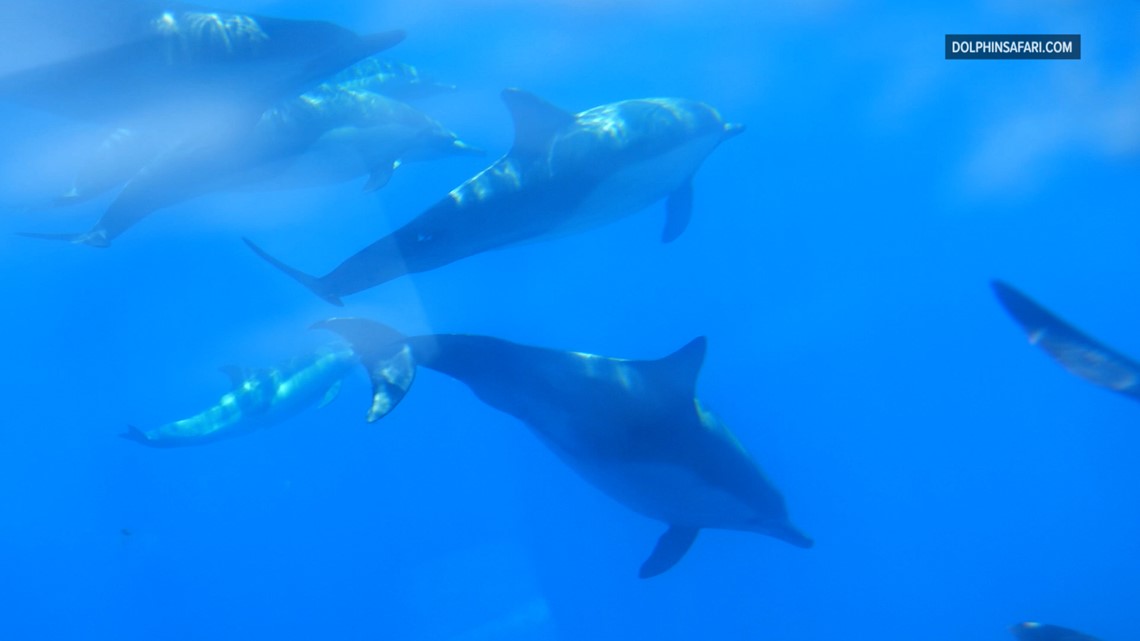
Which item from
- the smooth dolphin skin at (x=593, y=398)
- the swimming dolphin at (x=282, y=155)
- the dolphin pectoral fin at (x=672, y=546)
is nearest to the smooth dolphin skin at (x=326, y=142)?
the swimming dolphin at (x=282, y=155)

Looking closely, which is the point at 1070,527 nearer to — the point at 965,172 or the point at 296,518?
the point at 965,172

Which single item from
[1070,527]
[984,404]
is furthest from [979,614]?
[984,404]

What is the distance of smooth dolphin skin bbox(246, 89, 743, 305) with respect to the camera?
242 inches

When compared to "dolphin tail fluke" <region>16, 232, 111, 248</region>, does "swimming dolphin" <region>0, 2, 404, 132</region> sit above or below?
above

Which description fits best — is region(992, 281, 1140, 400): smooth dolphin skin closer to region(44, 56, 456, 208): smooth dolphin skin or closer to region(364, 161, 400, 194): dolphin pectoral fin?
region(44, 56, 456, 208): smooth dolphin skin

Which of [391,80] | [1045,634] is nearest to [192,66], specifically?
[391,80]

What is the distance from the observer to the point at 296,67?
20.3 ft

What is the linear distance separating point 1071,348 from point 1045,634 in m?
2.47

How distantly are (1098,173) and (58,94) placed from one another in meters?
22.2

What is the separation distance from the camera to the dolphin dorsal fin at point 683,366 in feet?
18.3

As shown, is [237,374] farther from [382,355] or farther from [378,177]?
[382,355]

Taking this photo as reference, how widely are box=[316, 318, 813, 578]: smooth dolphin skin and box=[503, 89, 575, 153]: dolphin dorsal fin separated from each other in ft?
6.06

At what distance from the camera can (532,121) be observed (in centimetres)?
643

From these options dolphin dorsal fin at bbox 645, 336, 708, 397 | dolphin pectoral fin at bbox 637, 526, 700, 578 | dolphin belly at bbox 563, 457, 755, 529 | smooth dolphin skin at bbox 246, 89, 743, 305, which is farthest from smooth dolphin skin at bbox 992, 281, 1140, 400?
dolphin pectoral fin at bbox 637, 526, 700, 578
